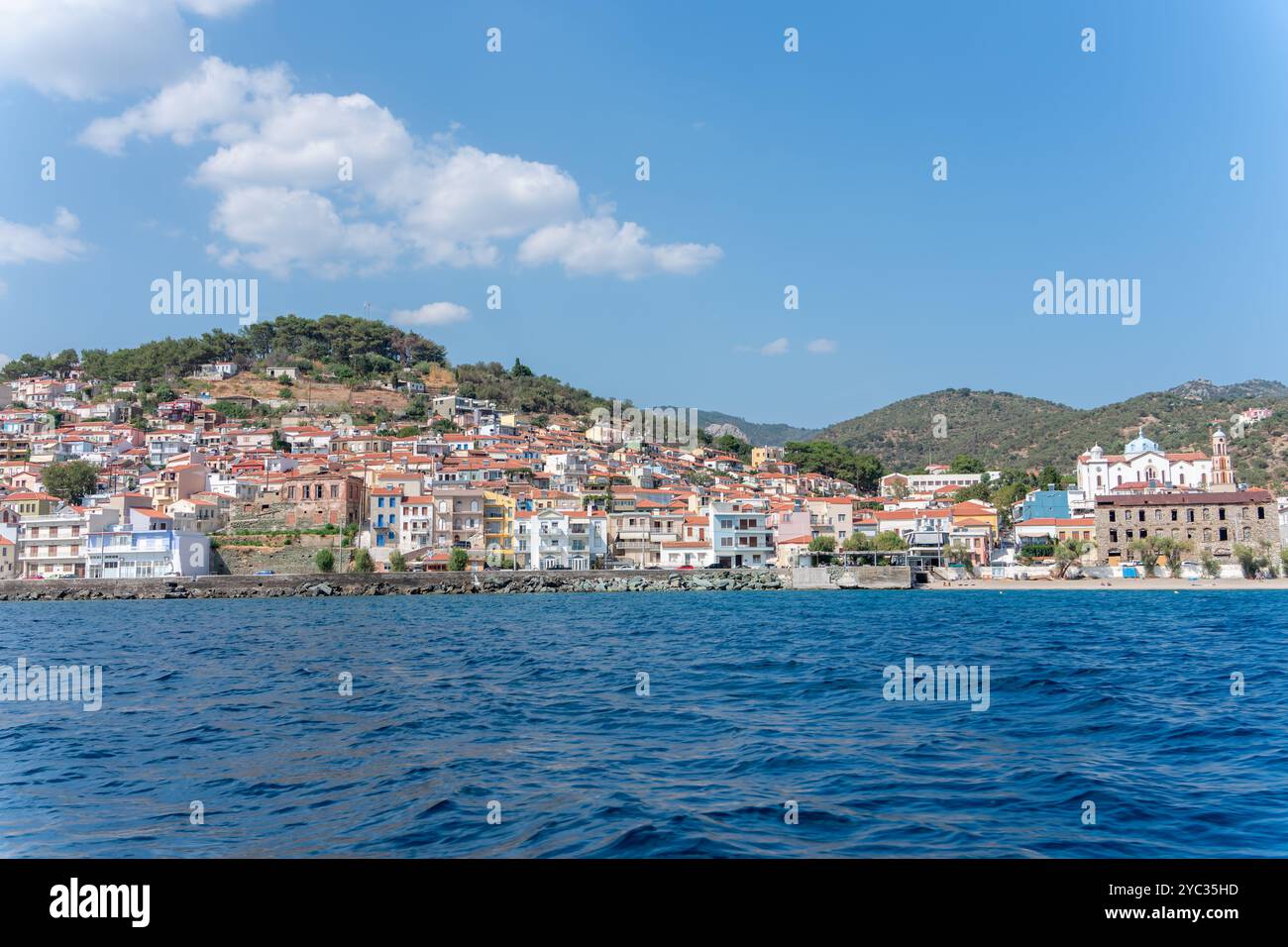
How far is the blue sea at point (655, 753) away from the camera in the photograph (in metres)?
6.22

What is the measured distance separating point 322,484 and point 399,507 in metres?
7.10

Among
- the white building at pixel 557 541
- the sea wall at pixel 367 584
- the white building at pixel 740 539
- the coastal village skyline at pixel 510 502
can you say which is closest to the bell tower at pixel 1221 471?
the coastal village skyline at pixel 510 502

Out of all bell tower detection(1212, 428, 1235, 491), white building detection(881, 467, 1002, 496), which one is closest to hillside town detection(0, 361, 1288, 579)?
bell tower detection(1212, 428, 1235, 491)

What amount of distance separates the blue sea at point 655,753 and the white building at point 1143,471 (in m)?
53.8

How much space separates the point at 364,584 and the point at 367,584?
162 mm

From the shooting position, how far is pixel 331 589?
49.1m

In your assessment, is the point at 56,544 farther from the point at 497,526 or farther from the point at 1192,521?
the point at 1192,521

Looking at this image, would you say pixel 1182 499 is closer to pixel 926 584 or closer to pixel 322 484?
pixel 926 584

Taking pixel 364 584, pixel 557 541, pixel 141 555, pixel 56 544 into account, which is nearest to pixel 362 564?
pixel 364 584

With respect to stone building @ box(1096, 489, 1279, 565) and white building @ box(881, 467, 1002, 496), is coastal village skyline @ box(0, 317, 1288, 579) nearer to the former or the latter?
stone building @ box(1096, 489, 1279, 565)

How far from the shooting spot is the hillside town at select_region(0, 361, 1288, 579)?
5403cm

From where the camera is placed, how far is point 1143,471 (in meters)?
70.2
